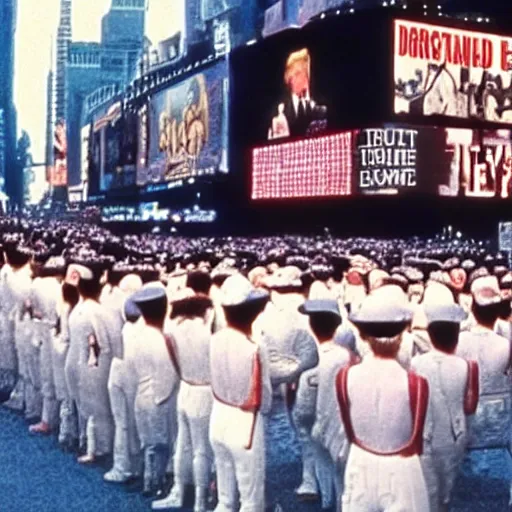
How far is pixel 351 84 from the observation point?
36094 millimetres

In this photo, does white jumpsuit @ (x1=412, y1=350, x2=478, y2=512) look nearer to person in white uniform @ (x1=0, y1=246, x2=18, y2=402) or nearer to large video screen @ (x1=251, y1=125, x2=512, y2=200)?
person in white uniform @ (x1=0, y1=246, x2=18, y2=402)

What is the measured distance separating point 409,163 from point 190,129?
45.9ft

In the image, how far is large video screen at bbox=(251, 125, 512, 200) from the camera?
33594mm

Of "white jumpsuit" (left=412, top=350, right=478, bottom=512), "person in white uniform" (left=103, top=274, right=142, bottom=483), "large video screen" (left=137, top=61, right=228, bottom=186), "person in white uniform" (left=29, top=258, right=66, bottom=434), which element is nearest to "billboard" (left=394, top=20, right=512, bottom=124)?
"large video screen" (left=137, top=61, right=228, bottom=186)

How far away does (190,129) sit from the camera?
148ft

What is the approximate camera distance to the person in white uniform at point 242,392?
685 cm

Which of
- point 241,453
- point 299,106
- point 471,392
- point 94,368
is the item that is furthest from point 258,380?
point 299,106

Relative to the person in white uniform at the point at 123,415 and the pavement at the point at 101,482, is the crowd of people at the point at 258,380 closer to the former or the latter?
the person in white uniform at the point at 123,415

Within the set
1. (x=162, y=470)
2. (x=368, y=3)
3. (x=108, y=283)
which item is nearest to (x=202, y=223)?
(x=368, y=3)

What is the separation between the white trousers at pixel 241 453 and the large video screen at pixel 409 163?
26.7 metres

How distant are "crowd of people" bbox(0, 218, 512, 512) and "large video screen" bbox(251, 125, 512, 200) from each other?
21.7 meters

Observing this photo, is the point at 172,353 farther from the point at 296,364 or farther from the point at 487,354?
the point at 487,354

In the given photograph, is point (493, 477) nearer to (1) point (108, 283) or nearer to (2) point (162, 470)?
(2) point (162, 470)

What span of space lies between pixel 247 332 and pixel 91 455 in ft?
10.9
